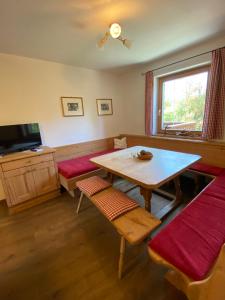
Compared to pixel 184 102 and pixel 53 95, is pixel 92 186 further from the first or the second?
pixel 184 102

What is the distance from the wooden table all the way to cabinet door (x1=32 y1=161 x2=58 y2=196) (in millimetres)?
928

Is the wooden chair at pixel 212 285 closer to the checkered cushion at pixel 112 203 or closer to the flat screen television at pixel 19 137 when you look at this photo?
the checkered cushion at pixel 112 203

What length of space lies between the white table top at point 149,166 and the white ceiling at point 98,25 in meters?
1.63

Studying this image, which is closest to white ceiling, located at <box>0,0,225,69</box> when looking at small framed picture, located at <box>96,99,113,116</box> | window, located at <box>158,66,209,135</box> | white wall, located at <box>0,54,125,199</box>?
white wall, located at <box>0,54,125,199</box>

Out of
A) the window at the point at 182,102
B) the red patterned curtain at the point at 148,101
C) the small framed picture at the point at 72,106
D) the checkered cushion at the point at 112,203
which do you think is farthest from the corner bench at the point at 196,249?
the small framed picture at the point at 72,106

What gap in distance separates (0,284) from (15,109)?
2283mm

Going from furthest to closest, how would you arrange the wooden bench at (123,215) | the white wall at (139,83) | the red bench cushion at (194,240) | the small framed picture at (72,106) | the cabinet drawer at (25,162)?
the small framed picture at (72,106) < the white wall at (139,83) < the cabinet drawer at (25,162) < the wooden bench at (123,215) < the red bench cushion at (194,240)

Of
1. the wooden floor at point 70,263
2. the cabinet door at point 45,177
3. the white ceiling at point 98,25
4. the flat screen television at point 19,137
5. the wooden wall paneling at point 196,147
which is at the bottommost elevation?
the wooden floor at point 70,263

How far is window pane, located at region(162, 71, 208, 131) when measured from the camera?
2609 mm

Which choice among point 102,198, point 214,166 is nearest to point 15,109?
point 102,198

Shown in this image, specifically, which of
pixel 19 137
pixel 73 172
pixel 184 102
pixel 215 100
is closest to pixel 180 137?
pixel 184 102

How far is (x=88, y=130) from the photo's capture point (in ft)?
11.2

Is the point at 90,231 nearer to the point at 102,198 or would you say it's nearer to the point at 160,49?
the point at 102,198

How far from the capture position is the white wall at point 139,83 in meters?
2.51
